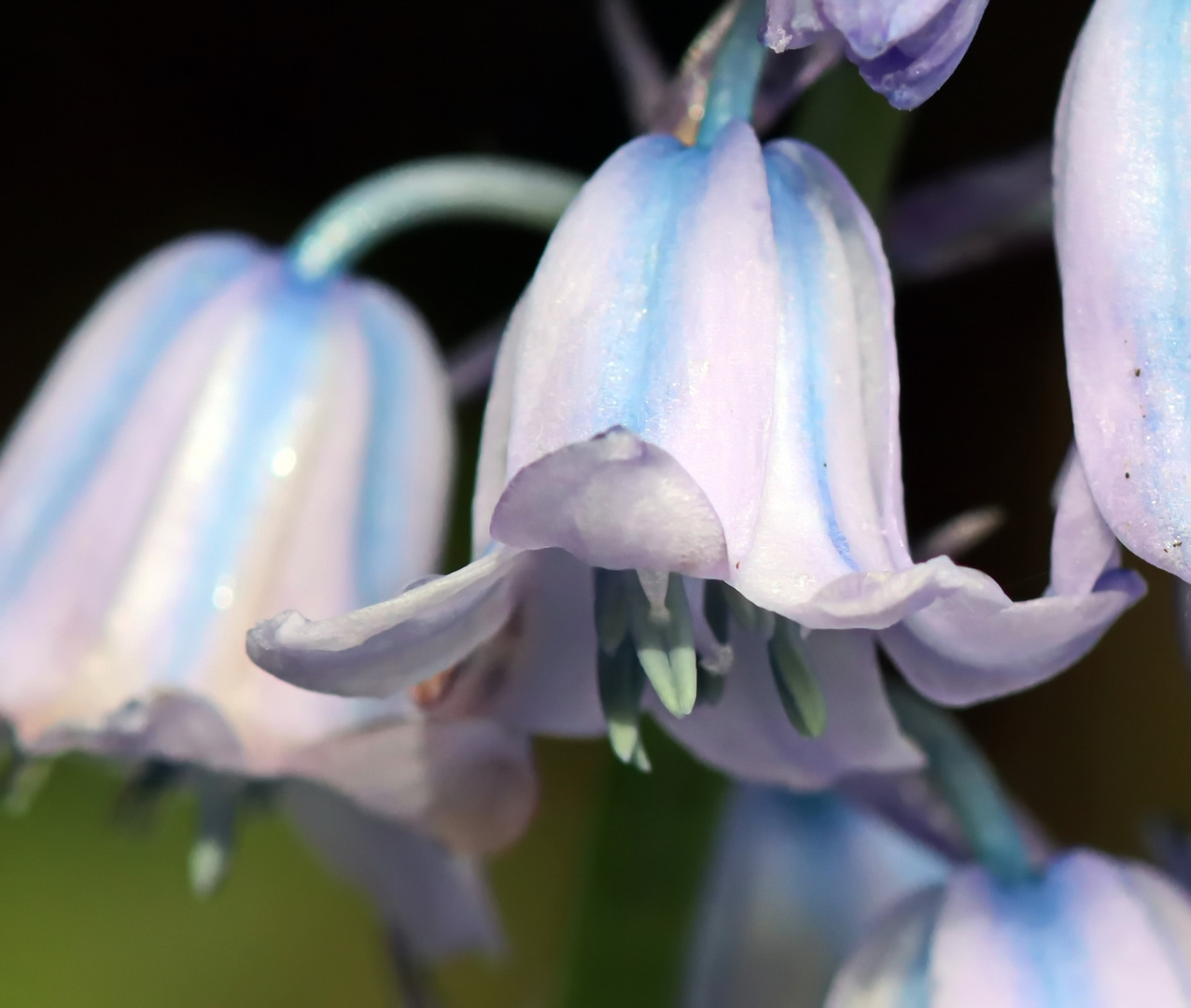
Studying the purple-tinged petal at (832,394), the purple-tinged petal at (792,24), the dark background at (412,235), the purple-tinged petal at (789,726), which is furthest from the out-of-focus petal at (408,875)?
the dark background at (412,235)

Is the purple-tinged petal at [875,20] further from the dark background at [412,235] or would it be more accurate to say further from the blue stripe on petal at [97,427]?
the dark background at [412,235]

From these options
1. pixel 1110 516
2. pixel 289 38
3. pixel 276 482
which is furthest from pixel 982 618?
pixel 289 38

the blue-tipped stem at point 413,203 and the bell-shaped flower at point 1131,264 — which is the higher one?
the blue-tipped stem at point 413,203

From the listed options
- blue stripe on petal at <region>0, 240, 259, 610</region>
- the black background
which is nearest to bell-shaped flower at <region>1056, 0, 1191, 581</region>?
blue stripe on petal at <region>0, 240, 259, 610</region>

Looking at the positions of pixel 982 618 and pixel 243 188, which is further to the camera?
pixel 243 188

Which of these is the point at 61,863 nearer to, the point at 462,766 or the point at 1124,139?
the point at 462,766

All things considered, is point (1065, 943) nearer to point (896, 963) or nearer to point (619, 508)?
point (896, 963)
